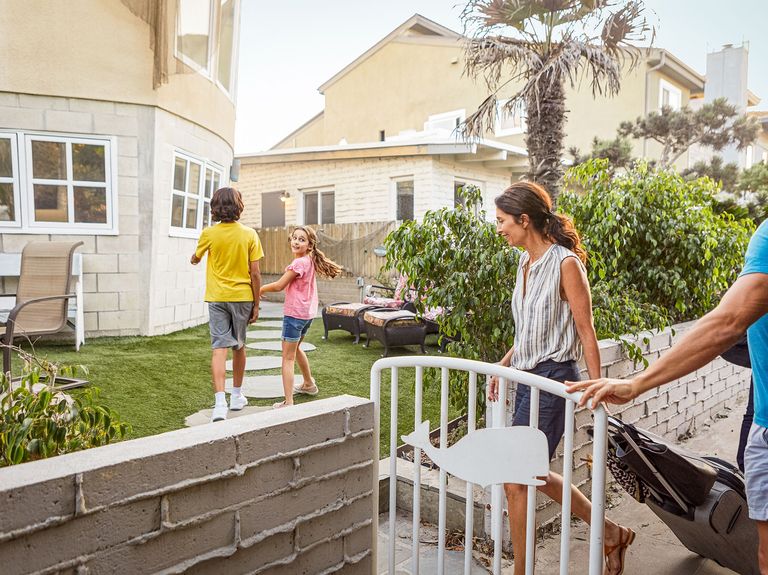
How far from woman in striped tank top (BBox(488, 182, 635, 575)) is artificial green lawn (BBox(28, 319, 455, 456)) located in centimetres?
164

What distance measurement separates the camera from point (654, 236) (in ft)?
15.8

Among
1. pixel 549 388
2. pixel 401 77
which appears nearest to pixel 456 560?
pixel 549 388

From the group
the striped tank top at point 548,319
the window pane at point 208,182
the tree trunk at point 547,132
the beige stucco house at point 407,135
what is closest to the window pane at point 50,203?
the window pane at point 208,182

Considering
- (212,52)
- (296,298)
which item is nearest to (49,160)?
(212,52)

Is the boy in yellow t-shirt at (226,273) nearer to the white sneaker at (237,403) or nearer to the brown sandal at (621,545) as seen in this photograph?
the white sneaker at (237,403)

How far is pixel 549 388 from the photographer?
5.31 ft

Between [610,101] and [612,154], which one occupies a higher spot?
[610,101]

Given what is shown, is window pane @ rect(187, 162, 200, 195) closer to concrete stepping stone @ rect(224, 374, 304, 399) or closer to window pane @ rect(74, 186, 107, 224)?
window pane @ rect(74, 186, 107, 224)

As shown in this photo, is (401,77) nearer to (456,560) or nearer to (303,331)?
(303,331)

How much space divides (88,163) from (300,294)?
504cm

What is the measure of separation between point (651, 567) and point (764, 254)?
2022mm

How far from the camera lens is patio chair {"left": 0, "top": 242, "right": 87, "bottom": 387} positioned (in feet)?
17.1

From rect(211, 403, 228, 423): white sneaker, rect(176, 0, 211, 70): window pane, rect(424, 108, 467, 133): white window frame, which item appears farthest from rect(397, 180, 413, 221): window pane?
rect(211, 403, 228, 423): white sneaker

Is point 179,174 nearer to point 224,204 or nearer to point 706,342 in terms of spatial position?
point 224,204
